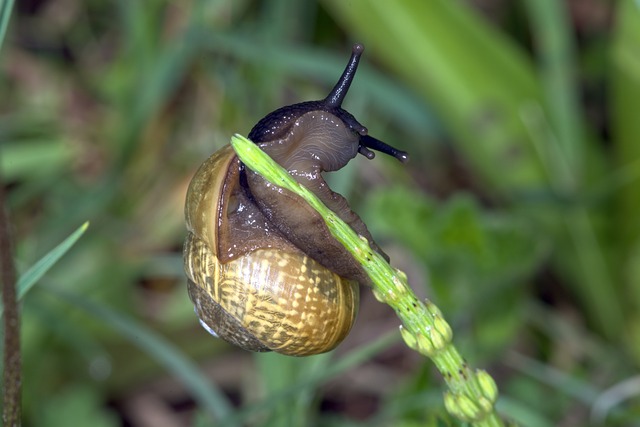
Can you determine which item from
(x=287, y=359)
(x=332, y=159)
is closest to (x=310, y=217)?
(x=332, y=159)

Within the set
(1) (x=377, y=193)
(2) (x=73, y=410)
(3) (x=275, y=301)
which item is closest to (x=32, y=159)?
(2) (x=73, y=410)

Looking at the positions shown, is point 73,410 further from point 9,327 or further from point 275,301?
point 9,327

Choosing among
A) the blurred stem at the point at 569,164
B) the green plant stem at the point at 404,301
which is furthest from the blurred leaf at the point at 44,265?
the blurred stem at the point at 569,164

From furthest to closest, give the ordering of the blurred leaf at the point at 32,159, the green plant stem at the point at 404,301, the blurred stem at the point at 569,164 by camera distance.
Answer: the blurred leaf at the point at 32,159
the blurred stem at the point at 569,164
the green plant stem at the point at 404,301

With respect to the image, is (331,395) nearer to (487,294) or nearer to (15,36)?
(487,294)

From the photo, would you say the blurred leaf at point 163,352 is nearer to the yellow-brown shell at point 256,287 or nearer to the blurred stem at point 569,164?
the yellow-brown shell at point 256,287

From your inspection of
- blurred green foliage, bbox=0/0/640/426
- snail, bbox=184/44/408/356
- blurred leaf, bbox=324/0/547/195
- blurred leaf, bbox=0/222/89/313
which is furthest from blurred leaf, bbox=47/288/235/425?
blurred leaf, bbox=324/0/547/195
